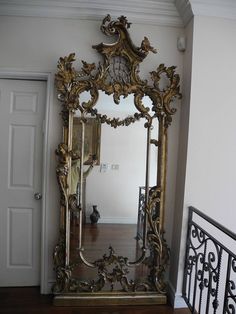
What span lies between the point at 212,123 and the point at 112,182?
3.35 ft

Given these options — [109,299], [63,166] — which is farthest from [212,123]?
[109,299]

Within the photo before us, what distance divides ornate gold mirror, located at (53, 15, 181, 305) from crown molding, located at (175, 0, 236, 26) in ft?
1.41

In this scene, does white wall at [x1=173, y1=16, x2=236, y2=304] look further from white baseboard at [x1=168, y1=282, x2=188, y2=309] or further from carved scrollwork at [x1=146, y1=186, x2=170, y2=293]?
white baseboard at [x1=168, y1=282, x2=188, y2=309]

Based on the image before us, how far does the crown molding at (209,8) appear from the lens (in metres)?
2.09

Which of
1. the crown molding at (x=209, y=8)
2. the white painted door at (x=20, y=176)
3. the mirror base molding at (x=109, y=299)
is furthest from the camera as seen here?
the white painted door at (x=20, y=176)

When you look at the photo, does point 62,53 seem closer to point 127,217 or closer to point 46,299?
point 127,217

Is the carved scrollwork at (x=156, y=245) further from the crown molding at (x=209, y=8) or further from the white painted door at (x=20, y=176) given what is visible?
the crown molding at (x=209, y=8)

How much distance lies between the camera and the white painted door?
235 centimetres

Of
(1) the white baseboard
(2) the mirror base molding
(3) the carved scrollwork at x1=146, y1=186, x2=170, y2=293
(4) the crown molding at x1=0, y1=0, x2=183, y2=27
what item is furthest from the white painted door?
(1) the white baseboard

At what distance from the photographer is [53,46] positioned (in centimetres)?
225

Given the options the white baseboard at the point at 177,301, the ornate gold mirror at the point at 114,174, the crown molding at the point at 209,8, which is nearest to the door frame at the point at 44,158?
the ornate gold mirror at the point at 114,174

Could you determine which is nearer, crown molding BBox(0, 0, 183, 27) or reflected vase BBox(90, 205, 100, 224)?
crown molding BBox(0, 0, 183, 27)

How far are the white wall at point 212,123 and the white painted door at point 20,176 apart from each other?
136 centimetres

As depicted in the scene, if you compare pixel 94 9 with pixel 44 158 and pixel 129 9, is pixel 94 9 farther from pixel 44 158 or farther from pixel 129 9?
pixel 44 158
